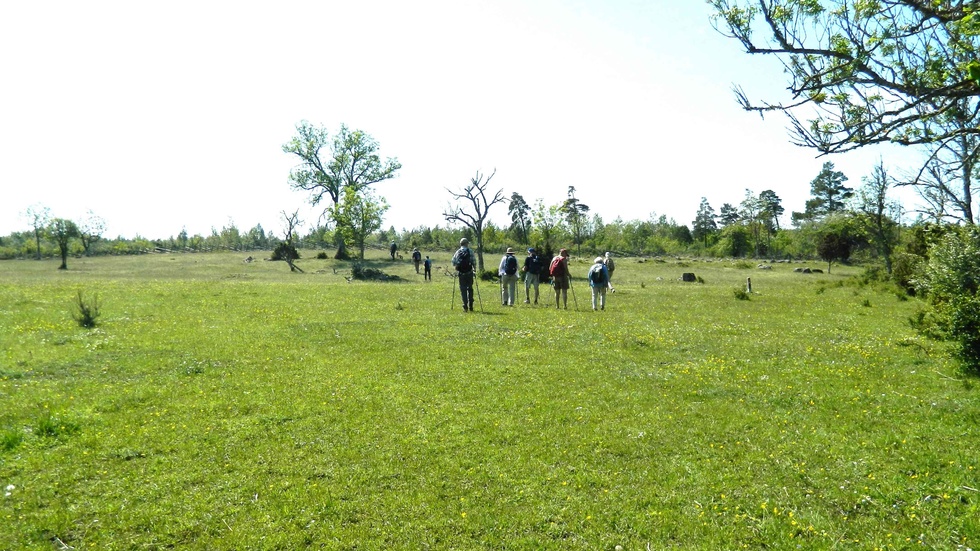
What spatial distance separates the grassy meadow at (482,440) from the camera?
6219mm

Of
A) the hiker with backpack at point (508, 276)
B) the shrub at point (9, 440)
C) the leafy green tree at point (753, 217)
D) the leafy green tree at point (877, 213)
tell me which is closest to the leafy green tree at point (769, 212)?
the leafy green tree at point (753, 217)

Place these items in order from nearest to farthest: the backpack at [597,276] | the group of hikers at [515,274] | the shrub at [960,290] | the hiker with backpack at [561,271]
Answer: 1. the shrub at [960,290]
2. the group of hikers at [515,274]
3. the backpack at [597,276]
4. the hiker with backpack at [561,271]

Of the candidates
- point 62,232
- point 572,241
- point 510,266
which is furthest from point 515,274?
point 572,241

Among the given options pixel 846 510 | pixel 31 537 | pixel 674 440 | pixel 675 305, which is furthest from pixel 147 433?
pixel 675 305

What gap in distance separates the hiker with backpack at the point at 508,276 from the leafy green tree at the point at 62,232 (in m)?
55.0

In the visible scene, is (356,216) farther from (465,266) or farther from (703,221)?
(703,221)

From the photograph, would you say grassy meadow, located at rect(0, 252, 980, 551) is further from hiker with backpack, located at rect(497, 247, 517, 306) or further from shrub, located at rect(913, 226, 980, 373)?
hiker with backpack, located at rect(497, 247, 517, 306)

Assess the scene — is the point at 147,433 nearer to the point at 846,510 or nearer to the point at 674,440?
the point at 674,440

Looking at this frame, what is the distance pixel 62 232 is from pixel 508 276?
196 ft

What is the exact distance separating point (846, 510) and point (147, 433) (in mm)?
9754

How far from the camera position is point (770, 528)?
617 cm

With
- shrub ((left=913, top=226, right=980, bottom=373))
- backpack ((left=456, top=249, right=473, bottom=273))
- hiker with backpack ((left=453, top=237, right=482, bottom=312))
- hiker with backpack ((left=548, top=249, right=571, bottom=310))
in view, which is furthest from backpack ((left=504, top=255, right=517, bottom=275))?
shrub ((left=913, top=226, right=980, bottom=373))

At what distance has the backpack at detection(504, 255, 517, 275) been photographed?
974 inches

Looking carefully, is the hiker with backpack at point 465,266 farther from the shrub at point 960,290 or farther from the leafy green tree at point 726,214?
the leafy green tree at point 726,214
